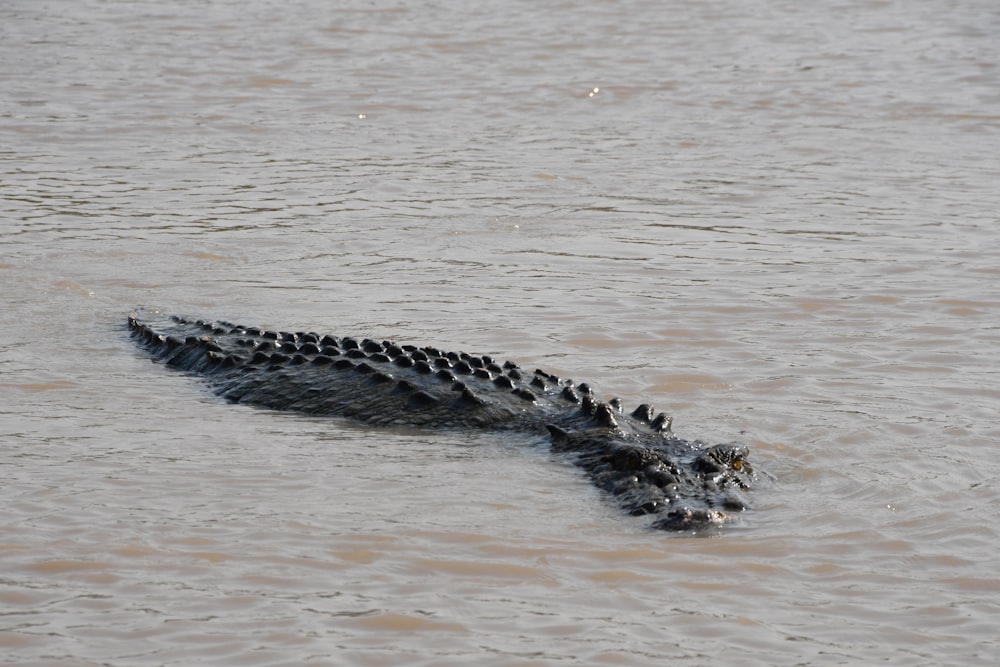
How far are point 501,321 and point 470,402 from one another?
218 cm

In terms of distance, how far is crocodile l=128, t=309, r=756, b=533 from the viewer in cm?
627

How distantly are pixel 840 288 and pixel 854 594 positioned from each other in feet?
16.1

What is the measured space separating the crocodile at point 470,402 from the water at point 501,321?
0.15m

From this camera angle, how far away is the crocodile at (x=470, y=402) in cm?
627

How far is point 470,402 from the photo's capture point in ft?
24.2

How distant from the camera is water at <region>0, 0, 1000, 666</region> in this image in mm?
5371

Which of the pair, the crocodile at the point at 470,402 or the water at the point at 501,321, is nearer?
the water at the point at 501,321

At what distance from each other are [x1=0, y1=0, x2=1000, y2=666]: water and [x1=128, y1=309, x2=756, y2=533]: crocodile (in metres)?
0.15

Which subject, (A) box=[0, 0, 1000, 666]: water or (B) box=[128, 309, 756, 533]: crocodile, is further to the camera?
(B) box=[128, 309, 756, 533]: crocodile

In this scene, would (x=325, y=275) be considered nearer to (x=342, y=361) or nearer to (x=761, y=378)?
(x=342, y=361)

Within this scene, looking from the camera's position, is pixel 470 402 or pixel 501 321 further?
pixel 501 321

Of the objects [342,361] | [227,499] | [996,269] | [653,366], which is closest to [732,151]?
[996,269]

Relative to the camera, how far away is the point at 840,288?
10.1 m

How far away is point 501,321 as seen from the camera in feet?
31.2
